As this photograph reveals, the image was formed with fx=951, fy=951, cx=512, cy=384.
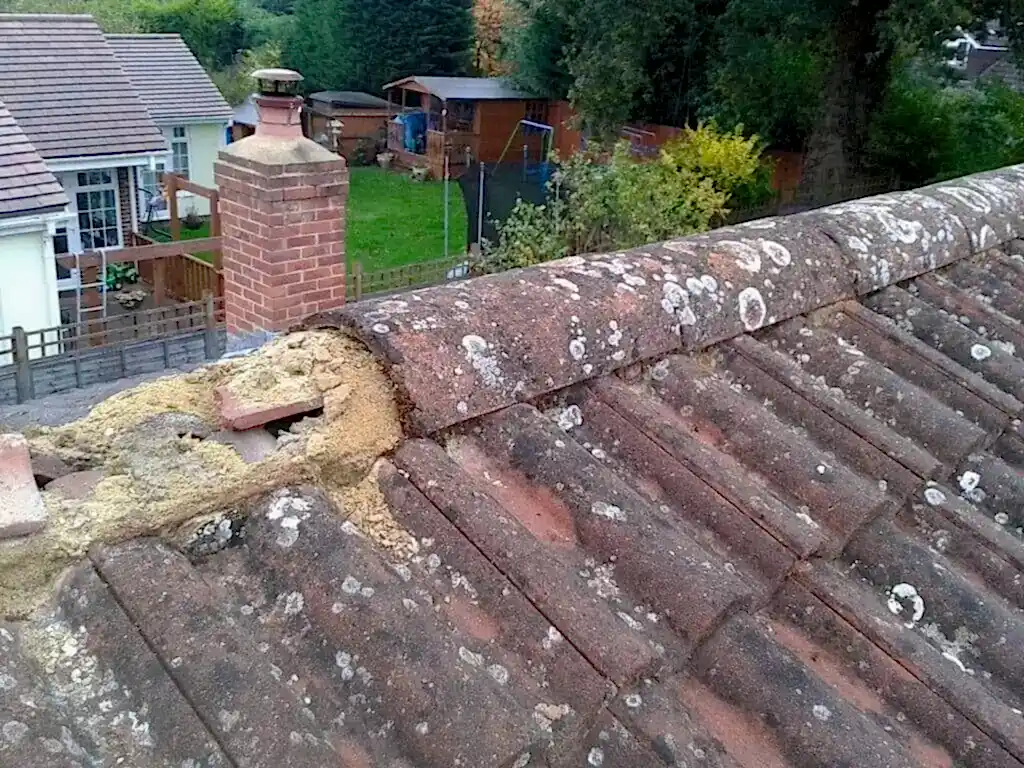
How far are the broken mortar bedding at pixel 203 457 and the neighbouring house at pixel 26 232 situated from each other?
491 inches

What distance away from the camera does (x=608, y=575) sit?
6.06ft

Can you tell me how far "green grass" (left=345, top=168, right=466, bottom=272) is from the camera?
21.7 m

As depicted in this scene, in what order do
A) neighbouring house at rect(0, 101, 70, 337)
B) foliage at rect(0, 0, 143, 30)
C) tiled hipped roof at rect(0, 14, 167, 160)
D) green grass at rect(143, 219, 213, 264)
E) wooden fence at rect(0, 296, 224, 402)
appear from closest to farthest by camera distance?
wooden fence at rect(0, 296, 224, 402) < neighbouring house at rect(0, 101, 70, 337) < tiled hipped roof at rect(0, 14, 167, 160) < green grass at rect(143, 219, 213, 264) < foliage at rect(0, 0, 143, 30)

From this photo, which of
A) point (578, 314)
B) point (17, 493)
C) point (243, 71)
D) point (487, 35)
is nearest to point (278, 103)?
point (578, 314)

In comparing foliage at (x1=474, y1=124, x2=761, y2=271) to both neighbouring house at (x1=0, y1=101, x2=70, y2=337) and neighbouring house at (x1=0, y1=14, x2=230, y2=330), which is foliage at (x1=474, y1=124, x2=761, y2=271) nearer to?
neighbouring house at (x1=0, y1=101, x2=70, y2=337)

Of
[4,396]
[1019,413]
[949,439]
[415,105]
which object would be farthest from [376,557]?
[415,105]

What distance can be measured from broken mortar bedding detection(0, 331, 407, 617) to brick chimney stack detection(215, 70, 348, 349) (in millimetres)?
4444

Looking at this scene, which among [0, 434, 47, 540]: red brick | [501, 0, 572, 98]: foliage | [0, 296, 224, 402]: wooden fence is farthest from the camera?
[501, 0, 572, 98]: foliage

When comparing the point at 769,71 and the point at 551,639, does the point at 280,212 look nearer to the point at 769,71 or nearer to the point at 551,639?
the point at 551,639

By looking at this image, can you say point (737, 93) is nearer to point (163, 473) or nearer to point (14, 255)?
point (14, 255)

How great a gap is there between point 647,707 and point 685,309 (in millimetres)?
1427

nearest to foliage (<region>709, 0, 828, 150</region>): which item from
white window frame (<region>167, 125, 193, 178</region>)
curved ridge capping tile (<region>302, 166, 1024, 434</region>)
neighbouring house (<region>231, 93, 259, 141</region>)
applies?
white window frame (<region>167, 125, 193, 178</region>)

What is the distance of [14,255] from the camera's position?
1330 centimetres

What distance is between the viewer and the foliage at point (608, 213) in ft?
45.6
